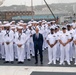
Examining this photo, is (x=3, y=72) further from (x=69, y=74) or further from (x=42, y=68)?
(x=69, y=74)

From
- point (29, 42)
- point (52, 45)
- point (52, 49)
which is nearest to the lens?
point (52, 45)

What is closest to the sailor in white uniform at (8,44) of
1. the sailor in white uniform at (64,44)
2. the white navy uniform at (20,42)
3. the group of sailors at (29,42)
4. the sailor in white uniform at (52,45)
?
the group of sailors at (29,42)

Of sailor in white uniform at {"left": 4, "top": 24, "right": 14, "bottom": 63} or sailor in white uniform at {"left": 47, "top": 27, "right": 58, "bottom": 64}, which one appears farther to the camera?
sailor in white uniform at {"left": 4, "top": 24, "right": 14, "bottom": 63}

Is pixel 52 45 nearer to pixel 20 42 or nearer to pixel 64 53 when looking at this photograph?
pixel 64 53

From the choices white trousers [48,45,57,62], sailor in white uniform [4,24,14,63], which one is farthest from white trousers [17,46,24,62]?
white trousers [48,45,57,62]

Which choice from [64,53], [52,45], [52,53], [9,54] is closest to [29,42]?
[9,54]

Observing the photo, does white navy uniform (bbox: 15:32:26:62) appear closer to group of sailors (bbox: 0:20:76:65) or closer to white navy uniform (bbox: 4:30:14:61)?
group of sailors (bbox: 0:20:76:65)

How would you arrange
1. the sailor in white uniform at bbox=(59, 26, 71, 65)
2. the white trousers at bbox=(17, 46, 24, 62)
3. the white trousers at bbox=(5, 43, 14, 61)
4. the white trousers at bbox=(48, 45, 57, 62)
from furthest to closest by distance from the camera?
the white trousers at bbox=(5, 43, 14, 61) → the white trousers at bbox=(17, 46, 24, 62) → the white trousers at bbox=(48, 45, 57, 62) → the sailor in white uniform at bbox=(59, 26, 71, 65)

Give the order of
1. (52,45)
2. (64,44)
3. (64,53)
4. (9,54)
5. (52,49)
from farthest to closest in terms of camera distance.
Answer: (9,54), (64,53), (52,49), (52,45), (64,44)

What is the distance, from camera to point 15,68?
11.4 meters

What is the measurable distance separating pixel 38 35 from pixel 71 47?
171cm

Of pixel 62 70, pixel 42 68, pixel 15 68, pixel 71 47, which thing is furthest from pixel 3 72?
pixel 71 47

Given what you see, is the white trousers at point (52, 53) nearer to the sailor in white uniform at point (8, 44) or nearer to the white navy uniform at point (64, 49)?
the white navy uniform at point (64, 49)

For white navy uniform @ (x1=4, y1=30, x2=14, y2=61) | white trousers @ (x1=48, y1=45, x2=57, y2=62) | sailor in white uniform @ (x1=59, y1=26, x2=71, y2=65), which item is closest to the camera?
sailor in white uniform @ (x1=59, y1=26, x2=71, y2=65)
